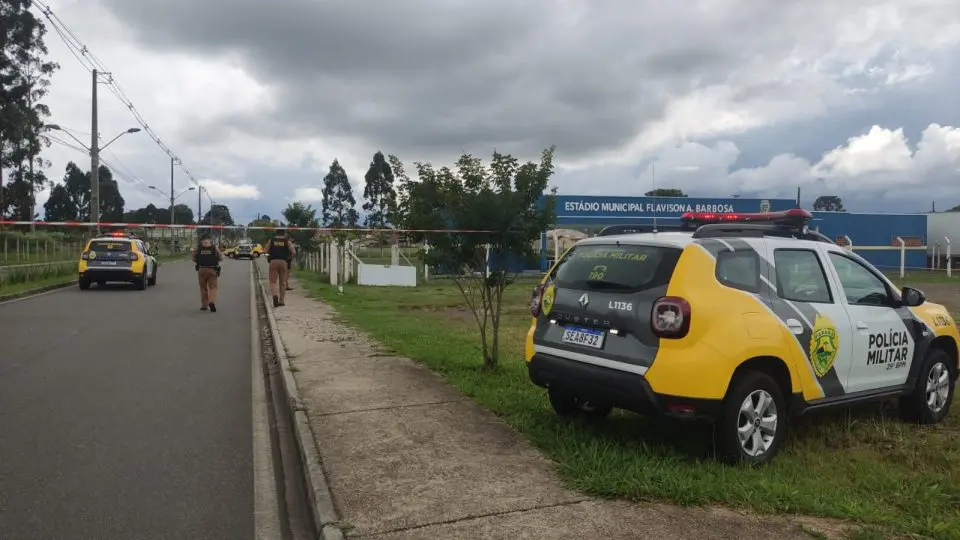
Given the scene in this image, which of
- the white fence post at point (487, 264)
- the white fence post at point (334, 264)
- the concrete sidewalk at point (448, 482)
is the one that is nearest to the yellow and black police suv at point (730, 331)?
the concrete sidewalk at point (448, 482)

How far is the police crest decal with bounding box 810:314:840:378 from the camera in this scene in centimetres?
516

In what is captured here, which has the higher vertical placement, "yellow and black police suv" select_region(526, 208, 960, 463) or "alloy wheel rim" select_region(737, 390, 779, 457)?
"yellow and black police suv" select_region(526, 208, 960, 463)

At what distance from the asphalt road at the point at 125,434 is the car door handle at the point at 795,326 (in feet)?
12.3

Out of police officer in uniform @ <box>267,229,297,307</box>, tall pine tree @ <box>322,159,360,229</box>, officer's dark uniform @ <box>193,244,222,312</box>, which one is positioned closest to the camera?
officer's dark uniform @ <box>193,244,222,312</box>

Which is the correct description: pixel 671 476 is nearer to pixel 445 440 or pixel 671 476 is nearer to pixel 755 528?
pixel 755 528

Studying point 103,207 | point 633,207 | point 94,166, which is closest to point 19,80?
point 94,166

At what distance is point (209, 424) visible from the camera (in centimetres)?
641

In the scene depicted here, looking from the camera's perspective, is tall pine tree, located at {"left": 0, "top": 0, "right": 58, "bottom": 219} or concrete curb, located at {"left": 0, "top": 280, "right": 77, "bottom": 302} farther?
tall pine tree, located at {"left": 0, "top": 0, "right": 58, "bottom": 219}

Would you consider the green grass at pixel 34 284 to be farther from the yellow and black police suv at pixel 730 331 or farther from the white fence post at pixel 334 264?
the yellow and black police suv at pixel 730 331

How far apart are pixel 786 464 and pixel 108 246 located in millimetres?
21745

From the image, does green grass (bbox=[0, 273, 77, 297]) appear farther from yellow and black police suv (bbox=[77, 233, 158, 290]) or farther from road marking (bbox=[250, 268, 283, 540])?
road marking (bbox=[250, 268, 283, 540])

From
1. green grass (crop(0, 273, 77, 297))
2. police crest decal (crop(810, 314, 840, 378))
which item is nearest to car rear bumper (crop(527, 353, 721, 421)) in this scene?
police crest decal (crop(810, 314, 840, 378))

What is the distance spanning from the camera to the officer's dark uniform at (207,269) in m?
15.6

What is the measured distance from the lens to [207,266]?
15.7m
